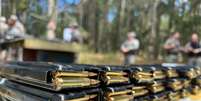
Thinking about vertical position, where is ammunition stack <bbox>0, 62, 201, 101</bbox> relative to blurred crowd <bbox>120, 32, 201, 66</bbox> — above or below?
below

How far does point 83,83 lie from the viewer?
3.79 meters

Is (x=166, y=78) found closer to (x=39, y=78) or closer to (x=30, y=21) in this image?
(x=39, y=78)

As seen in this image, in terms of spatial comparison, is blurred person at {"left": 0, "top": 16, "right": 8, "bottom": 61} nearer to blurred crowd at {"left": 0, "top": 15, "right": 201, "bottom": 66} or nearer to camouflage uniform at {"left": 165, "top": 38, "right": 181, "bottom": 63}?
blurred crowd at {"left": 0, "top": 15, "right": 201, "bottom": 66}

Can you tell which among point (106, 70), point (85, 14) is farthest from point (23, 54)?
point (85, 14)

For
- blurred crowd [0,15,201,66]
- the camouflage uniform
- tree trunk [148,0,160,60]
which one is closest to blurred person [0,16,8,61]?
blurred crowd [0,15,201,66]

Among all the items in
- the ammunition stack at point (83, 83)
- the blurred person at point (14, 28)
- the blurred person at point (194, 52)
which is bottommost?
the ammunition stack at point (83, 83)

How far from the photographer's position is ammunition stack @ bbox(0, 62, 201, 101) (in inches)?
144

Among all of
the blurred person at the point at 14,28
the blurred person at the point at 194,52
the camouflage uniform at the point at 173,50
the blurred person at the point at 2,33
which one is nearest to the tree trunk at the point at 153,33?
the camouflage uniform at the point at 173,50

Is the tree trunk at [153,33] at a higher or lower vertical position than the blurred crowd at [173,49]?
higher

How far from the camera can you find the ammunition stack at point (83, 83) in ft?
12.0

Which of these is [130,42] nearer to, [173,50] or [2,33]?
[173,50]

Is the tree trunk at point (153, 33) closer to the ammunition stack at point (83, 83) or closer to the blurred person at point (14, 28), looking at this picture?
the blurred person at point (14, 28)

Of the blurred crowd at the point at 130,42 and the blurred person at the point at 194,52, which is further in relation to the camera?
the blurred person at the point at 194,52

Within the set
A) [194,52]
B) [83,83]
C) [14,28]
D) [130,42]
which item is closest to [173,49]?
[130,42]
